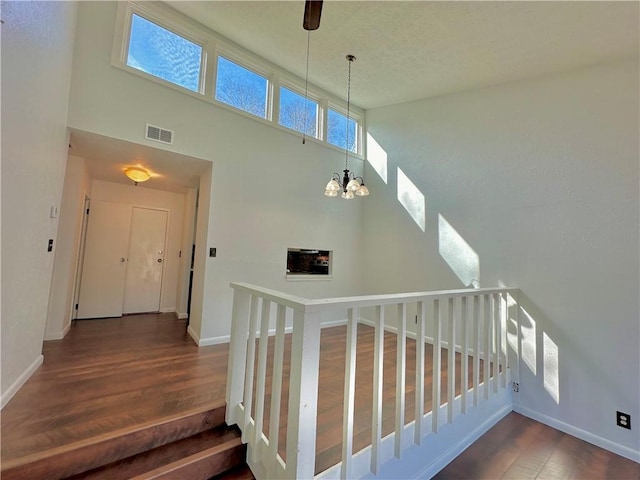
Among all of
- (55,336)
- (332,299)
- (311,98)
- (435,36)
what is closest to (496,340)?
(332,299)

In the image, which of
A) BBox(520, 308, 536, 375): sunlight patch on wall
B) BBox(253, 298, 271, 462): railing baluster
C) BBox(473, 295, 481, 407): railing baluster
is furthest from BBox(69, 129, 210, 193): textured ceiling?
BBox(520, 308, 536, 375): sunlight patch on wall

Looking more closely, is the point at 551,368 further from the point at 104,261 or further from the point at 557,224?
the point at 104,261

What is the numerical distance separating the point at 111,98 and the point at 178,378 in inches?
107

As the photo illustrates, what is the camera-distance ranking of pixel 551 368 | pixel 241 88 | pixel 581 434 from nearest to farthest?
1. pixel 581 434
2. pixel 551 368
3. pixel 241 88

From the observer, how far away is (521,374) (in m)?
3.00

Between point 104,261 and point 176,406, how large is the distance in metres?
3.49

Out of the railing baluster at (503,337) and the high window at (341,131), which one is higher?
the high window at (341,131)

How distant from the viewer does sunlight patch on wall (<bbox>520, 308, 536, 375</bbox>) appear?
296 cm

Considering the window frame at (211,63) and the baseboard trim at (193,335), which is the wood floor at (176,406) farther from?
the window frame at (211,63)

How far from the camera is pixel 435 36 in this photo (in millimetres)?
2863

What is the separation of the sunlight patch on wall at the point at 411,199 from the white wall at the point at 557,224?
0.48 feet

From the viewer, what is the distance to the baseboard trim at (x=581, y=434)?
7.84 ft

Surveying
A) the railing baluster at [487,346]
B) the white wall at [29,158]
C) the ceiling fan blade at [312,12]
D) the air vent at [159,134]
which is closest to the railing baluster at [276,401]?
the ceiling fan blade at [312,12]

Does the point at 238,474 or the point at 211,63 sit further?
the point at 211,63
